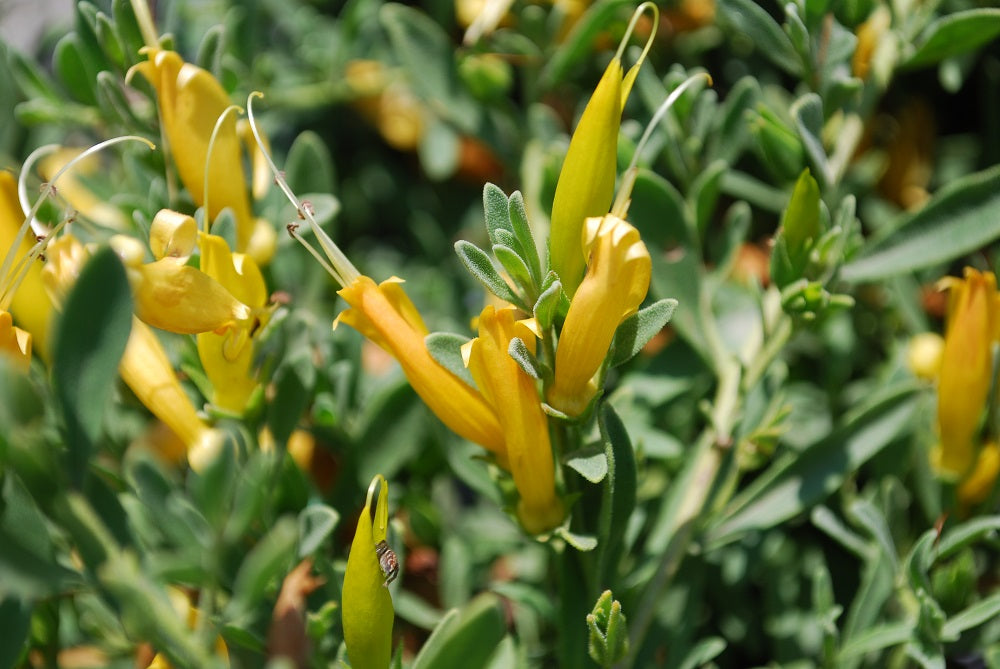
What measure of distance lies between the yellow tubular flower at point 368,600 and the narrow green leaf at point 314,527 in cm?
9

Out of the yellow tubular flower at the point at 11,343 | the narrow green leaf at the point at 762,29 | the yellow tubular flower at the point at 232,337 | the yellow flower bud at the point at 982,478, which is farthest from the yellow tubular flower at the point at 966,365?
the yellow tubular flower at the point at 11,343

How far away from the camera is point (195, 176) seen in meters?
0.82

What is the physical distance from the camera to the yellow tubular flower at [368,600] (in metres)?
0.65

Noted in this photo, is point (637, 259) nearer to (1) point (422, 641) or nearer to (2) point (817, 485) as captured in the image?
(2) point (817, 485)

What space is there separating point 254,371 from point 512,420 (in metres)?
0.28

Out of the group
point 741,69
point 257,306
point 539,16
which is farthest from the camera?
point 741,69

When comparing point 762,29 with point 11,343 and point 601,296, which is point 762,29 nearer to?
point 601,296

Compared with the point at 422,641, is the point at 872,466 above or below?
above

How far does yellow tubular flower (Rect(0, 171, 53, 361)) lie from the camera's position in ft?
2.60

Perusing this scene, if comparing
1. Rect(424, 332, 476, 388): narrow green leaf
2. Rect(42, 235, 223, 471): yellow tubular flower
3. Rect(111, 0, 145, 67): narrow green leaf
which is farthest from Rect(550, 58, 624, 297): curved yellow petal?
Rect(111, 0, 145, 67): narrow green leaf

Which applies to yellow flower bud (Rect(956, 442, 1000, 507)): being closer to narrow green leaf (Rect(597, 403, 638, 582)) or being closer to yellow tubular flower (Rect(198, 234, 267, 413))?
narrow green leaf (Rect(597, 403, 638, 582))

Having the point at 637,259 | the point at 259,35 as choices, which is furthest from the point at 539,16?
the point at 637,259

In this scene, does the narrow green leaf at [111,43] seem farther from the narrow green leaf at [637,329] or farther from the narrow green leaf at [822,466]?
the narrow green leaf at [822,466]

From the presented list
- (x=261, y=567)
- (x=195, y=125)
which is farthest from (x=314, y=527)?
(x=195, y=125)
